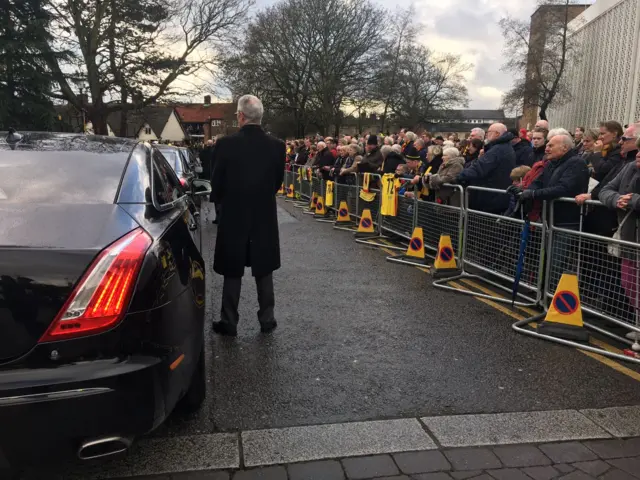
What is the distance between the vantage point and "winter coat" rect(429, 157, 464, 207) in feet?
24.7

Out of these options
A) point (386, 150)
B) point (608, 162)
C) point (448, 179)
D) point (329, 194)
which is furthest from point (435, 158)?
point (329, 194)

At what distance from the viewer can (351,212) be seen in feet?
39.6

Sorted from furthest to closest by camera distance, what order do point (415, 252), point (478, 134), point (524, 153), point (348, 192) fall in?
1. point (348, 192)
2. point (478, 134)
3. point (524, 153)
4. point (415, 252)

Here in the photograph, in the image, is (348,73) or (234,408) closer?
(234,408)

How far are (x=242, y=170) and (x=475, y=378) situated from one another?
2425 millimetres

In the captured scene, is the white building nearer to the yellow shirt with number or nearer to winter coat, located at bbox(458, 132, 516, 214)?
the yellow shirt with number

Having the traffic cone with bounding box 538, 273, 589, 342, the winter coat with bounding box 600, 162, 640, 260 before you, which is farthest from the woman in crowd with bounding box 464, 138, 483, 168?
the traffic cone with bounding box 538, 273, 589, 342

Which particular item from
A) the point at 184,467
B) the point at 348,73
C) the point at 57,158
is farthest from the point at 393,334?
the point at 348,73

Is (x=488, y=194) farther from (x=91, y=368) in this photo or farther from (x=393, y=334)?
(x=91, y=368)

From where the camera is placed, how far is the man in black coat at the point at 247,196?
446 centimetres

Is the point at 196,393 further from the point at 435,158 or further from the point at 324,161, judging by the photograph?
the point at 324,161

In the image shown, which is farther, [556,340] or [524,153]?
[524,153]

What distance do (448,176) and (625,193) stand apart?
2.92 meters

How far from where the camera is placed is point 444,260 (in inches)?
275
